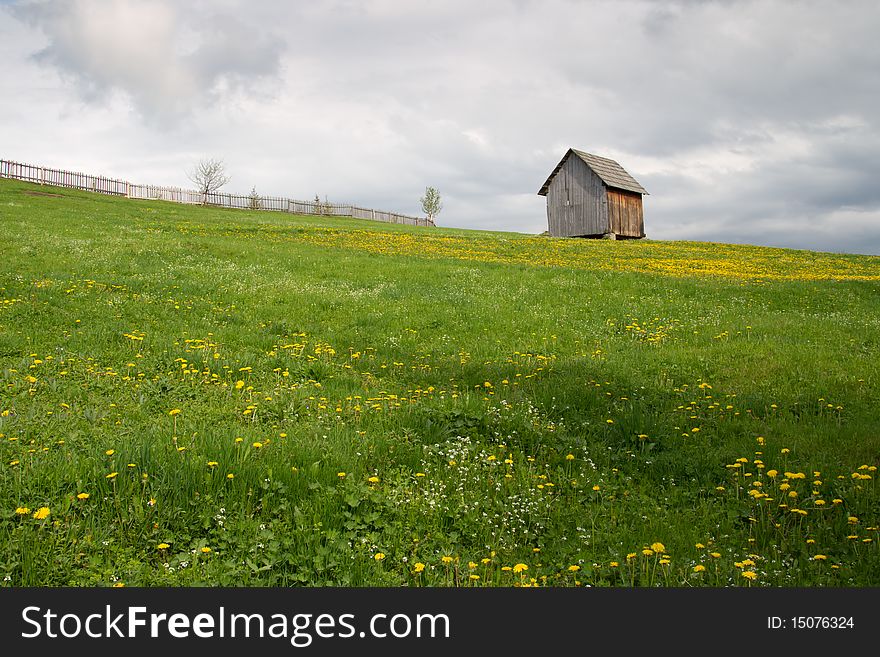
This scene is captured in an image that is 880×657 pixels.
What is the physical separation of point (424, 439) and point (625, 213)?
46597 millimetres

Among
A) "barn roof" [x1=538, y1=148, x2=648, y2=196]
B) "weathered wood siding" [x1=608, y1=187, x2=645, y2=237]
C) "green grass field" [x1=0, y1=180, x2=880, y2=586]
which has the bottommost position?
"green grass field" [x1=0, y1=180, x2=880, y2=586]

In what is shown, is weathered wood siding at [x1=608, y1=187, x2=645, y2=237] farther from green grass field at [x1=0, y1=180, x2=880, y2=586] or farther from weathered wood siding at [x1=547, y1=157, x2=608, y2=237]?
green grass field at [x1=0, y1=180, x2=880, y2=586]

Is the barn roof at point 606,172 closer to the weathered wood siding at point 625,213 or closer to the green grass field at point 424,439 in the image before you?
the weathered wood siding at point 625,213

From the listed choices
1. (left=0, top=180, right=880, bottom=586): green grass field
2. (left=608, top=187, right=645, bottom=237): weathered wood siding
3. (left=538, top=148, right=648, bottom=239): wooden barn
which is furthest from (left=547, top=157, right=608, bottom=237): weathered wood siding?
(left=0, top=180, right=880, bottom=586): green grass field

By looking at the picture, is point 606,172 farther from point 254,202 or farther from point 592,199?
point 254,202

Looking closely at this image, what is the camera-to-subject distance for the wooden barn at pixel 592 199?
4734 centimetres

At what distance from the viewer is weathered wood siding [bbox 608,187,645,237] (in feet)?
156

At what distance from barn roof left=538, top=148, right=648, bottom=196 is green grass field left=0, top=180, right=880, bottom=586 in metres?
34.3

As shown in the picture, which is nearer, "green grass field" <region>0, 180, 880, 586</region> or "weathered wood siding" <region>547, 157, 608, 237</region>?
"green grass field" <region>0, 180, 880, 586</region>

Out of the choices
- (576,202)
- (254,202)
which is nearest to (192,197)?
(254,202)

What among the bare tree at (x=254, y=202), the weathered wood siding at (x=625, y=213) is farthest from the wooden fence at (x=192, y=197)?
the weathered wood siding at (x=625, y=213)

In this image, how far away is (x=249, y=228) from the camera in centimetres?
3403

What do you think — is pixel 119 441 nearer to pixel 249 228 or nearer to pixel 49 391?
pixel 49 391

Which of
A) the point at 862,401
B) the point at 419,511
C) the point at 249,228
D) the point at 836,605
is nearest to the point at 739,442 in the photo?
the point at 862,401
